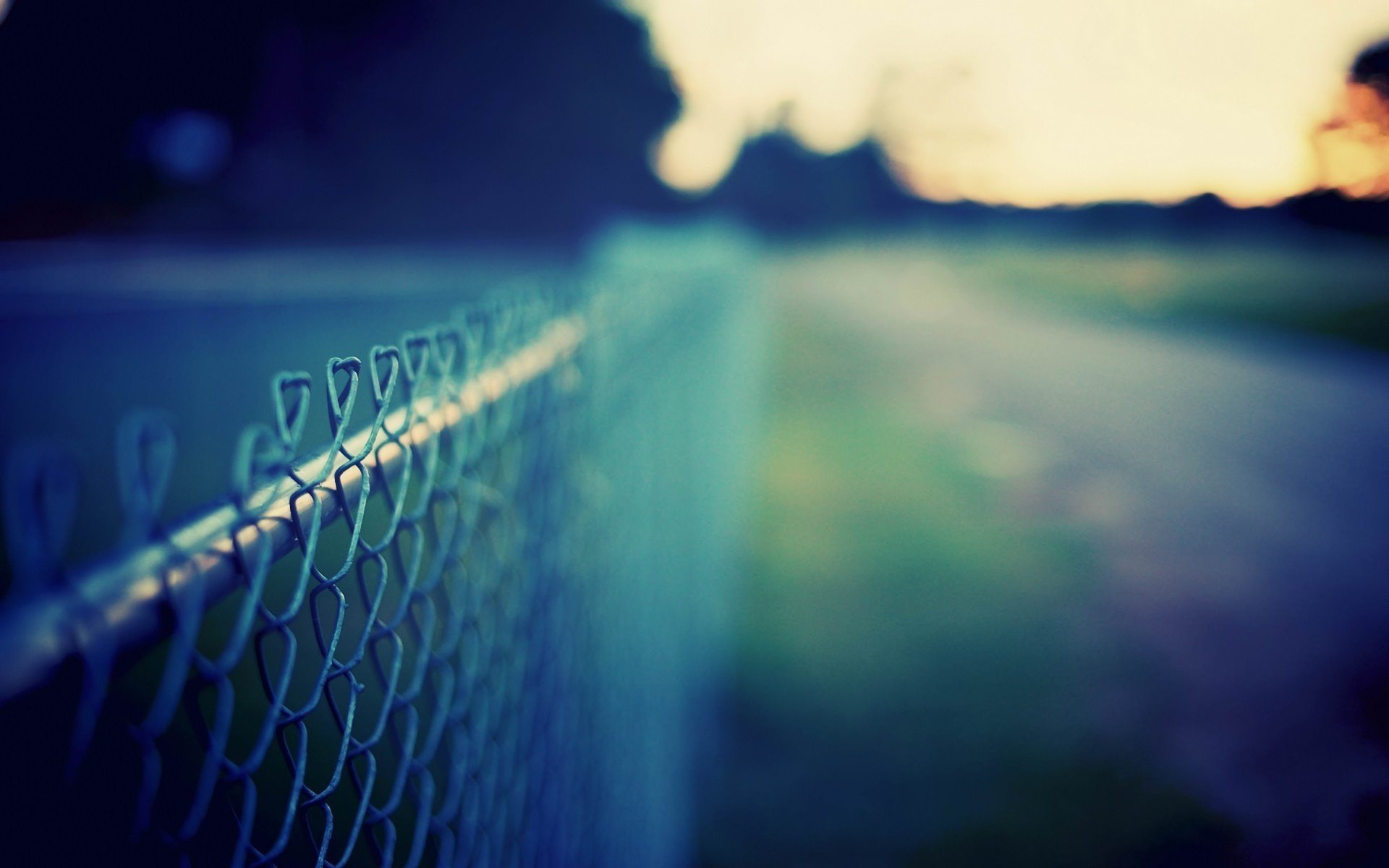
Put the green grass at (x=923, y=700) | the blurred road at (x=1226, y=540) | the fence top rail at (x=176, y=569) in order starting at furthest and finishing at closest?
the blurred road at (x=1226, y=540)
the green grass at (x=923, y=700)
the fence top rail at (x=176, y=569)

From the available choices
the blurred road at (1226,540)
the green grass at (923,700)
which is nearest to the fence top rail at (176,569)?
the green grass at (923,700)

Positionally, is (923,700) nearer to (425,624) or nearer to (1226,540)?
(425,624)

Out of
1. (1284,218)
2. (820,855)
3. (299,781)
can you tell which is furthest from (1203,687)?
(1284,218)

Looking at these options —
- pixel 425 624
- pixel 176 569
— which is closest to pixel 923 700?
pixel 425 624

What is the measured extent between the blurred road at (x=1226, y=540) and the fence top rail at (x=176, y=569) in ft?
12.3

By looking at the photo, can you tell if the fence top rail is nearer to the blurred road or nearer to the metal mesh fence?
the metal mesh fence

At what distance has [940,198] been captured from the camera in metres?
72.6

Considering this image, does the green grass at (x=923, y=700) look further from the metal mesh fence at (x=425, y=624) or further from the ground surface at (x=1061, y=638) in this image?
the metal mesh fence at (x=425, y=624)

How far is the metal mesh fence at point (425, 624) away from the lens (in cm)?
49

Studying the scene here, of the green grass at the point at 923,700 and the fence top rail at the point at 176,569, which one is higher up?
the fence top rail at the point at 176,569

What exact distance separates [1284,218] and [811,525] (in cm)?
5950

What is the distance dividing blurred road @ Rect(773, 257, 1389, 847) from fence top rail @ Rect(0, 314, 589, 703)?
374cm

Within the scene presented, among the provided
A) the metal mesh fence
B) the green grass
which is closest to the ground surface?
the green grass

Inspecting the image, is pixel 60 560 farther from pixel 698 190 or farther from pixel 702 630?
pixel 698 190
